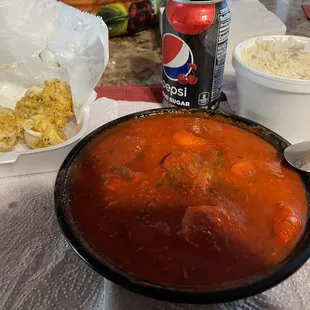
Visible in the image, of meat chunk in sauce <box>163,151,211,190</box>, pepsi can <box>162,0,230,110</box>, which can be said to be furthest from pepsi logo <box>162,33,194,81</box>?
meat chunk in sauce <box>163,151,211,190</box>

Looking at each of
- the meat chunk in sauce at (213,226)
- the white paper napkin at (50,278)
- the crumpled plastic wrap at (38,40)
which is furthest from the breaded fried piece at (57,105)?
the meat chunk in sauce at (213,226)

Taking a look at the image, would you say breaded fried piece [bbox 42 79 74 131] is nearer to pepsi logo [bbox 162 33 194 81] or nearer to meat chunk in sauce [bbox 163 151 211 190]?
pepsi logo [bbox 162 33 194 81]

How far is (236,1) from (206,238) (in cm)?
137

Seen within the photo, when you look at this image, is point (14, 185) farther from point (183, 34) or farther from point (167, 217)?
point (183, 34)

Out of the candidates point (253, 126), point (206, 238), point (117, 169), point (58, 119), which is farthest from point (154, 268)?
point (58, 119)

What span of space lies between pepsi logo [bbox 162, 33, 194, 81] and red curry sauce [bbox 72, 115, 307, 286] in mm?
220

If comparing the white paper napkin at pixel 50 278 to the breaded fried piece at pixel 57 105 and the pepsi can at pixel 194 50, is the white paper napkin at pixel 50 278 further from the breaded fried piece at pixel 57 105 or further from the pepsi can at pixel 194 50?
the pepsi can at pixel 194 50

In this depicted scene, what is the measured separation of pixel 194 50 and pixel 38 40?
45cm

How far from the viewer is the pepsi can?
86 centimetres

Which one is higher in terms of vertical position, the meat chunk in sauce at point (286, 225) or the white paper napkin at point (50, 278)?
the meat chunk in sauce at point (286, 225)

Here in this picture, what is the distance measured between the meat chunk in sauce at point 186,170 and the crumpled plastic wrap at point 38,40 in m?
0.48

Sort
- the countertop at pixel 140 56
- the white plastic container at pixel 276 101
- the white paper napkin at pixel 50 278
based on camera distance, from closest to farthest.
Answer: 1. the white paper napkin at pixel 50 278
2. the white plastic container at pixel 276 101
3. the countertop at pixel 140 56

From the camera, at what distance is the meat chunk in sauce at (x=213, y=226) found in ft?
1.76

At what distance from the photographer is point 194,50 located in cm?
90
